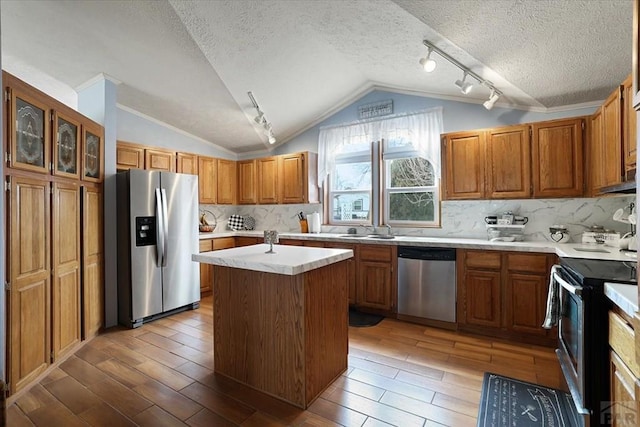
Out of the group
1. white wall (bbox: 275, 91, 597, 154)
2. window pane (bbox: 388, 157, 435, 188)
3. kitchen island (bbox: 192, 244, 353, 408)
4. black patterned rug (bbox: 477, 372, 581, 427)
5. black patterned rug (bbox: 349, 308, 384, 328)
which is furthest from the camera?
window pane (bbox: 388, 157, 435, 188)

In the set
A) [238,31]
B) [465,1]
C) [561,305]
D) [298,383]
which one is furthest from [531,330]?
[238,31]

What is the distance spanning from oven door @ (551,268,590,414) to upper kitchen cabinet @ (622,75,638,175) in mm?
843

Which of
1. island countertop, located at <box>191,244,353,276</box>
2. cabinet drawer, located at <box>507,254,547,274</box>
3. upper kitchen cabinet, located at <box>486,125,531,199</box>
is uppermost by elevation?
upper kitchen cabinet, located at <box>486,125,531,199</box>

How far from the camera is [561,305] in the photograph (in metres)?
1.87

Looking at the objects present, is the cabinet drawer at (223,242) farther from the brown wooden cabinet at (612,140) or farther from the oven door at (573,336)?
the brown wooden cabinet at (612,140)

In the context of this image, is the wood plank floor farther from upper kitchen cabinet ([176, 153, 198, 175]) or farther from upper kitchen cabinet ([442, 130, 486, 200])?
upper kitchen cabinet ([176, 153, 198, 175])

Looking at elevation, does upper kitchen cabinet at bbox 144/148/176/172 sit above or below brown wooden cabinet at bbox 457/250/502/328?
above

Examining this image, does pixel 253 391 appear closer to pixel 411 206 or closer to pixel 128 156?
pixel 411 206

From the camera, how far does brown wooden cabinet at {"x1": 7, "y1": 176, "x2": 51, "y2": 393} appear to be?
6.65 ft

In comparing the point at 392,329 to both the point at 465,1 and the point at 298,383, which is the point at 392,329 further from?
the point at 465,1

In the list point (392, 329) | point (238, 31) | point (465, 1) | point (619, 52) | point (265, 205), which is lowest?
point (392, 329)

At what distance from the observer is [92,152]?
3.09m

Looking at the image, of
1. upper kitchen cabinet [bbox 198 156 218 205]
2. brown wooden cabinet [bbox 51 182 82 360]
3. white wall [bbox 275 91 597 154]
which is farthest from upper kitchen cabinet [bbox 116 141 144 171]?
white wall [bbox 275 91 597 154]

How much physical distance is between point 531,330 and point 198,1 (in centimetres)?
410
